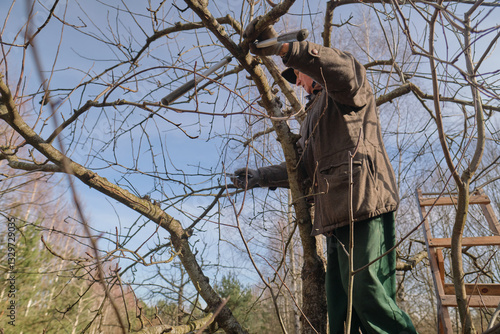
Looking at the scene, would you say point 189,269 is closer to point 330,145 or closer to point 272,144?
point 330,145

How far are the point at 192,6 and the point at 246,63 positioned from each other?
52cm

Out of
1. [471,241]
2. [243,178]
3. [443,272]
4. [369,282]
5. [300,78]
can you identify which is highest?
[300,78]

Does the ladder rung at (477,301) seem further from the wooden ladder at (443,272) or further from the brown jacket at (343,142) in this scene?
the brown jacket at (343,142)

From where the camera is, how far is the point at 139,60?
9.84 feet

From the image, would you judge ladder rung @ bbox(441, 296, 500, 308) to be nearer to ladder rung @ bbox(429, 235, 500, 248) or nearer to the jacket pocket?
ladder rung @ bbox(429, 235, 500, 248)

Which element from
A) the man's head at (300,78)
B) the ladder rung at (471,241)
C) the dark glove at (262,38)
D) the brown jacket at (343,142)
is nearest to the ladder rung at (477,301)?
the ladder rung at (471,241)

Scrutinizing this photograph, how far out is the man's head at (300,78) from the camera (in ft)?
7.98

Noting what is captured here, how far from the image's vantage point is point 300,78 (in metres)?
2.47

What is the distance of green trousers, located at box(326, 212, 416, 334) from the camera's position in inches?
74.3

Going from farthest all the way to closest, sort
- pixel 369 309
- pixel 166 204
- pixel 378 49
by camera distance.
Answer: pixel 378 49
pixel 166 204
pixel 369 309

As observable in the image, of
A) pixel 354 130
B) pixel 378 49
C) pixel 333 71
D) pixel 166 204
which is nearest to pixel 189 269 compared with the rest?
pixel 166 204

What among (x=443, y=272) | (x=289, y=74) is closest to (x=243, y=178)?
(x=289, y=74)

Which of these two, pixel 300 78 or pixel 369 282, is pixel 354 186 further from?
pixel 300 78

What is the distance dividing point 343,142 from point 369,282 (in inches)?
32.5
